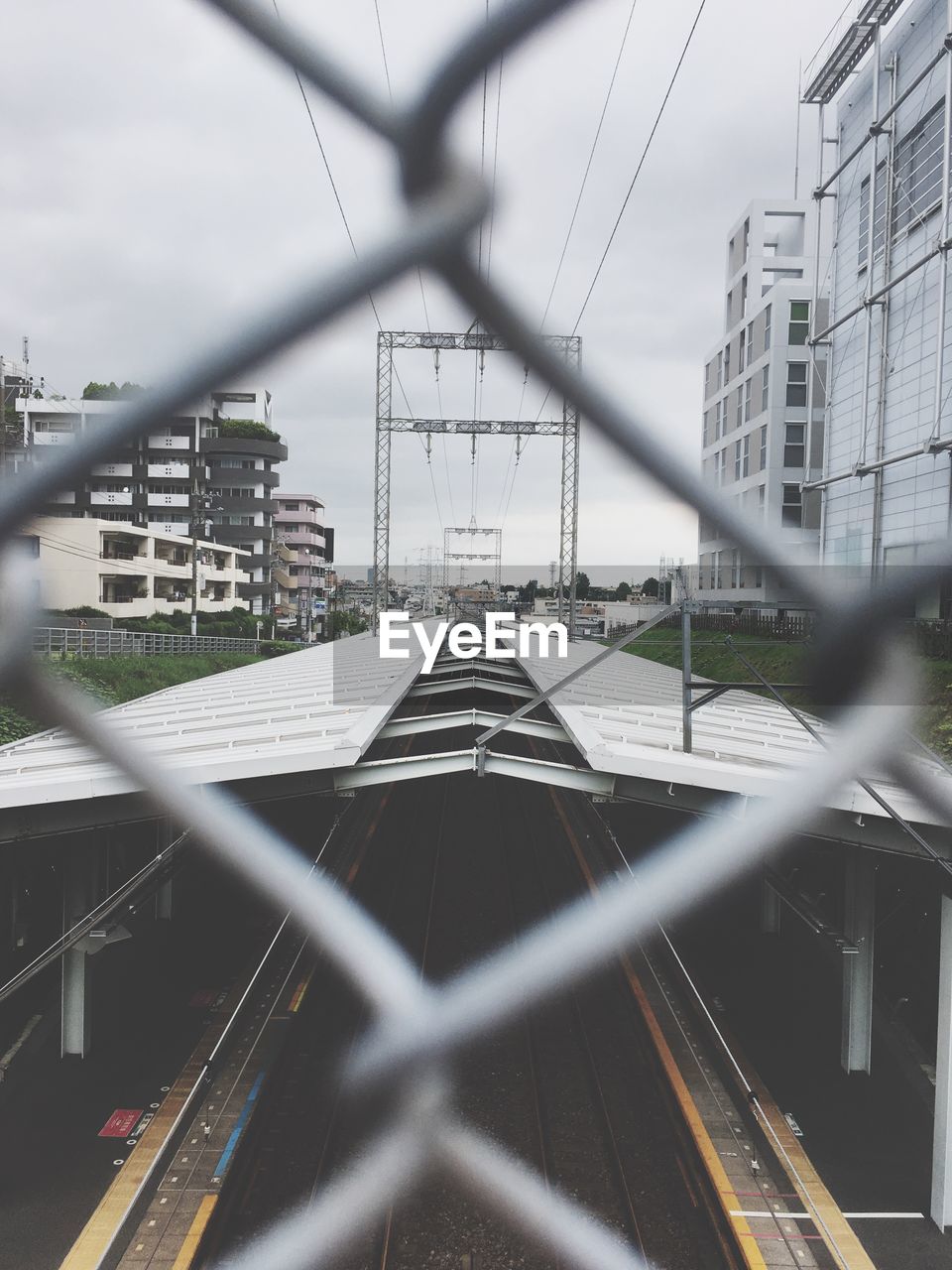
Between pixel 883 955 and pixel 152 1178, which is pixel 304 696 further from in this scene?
pixel 883 955

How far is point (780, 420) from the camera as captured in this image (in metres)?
16.2

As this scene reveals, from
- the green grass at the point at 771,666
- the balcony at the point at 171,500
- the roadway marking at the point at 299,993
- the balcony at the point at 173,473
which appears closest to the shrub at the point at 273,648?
the balcony at the point at 171,500

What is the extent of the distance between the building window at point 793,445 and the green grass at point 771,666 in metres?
3.56

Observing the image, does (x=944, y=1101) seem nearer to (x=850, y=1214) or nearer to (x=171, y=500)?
(x=850, y=1214)

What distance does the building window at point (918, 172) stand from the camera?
10797 millimetres

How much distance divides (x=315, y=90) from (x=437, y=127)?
88 mm

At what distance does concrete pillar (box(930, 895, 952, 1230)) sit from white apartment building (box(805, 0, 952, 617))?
659 cm

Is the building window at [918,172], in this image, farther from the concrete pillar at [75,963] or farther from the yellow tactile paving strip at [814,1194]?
the concrete pillar at [75,963]

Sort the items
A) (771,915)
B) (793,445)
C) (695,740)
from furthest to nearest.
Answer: (793,445)
(771,915)
(695,740)

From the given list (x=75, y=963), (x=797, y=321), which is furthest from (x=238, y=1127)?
(x=797, y=321)

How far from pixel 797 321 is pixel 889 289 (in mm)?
5215

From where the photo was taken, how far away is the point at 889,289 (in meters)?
11.7

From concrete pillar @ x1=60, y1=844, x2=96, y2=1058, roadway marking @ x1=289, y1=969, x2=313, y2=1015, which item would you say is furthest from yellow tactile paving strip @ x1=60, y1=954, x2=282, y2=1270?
concrete pillar @ x1=60, y1=844, x2=96, y2=1058

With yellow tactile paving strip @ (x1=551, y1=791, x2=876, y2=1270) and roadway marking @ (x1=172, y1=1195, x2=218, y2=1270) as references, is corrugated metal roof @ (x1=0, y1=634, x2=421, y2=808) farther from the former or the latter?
yellow tactile paving strip @ (x1=551, y1=791, x2=876, y2=1270)
